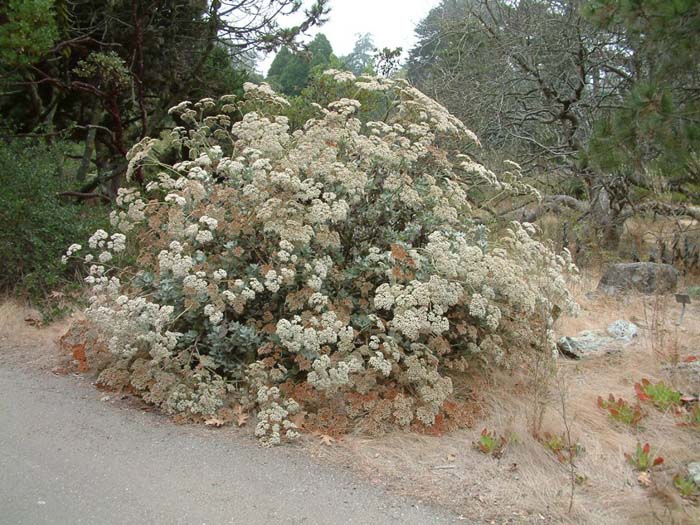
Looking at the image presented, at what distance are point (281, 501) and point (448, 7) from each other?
534 inches

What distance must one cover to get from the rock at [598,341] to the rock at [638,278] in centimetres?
153

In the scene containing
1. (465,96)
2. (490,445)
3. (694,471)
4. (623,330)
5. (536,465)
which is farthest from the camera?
(465,96)

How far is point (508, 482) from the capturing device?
10.9 feet

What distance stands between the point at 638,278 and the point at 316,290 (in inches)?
195

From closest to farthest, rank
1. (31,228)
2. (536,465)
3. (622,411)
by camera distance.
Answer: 1. (536,465)
2. (622,411)
3. (31,228)

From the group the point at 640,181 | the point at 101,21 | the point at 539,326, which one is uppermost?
the point at 101,21

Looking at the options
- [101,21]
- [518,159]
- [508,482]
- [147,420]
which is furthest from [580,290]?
[101,21]

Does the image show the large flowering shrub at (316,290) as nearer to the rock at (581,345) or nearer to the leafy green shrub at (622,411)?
the leafy green shrub at (622,411)

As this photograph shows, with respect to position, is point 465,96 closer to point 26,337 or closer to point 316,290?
point 316,290

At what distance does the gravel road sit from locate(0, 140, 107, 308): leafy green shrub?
255 centimetres

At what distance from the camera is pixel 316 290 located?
420 cm

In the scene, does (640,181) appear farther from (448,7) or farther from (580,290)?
(448,7)

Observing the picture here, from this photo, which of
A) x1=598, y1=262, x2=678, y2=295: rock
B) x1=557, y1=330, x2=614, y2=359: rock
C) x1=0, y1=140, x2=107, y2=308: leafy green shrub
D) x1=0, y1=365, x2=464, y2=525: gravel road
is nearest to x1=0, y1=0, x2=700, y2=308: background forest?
x1=0, y1=140, x2=107, y2=308: leafy green shrub

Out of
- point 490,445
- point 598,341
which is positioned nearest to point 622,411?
point 490,445
